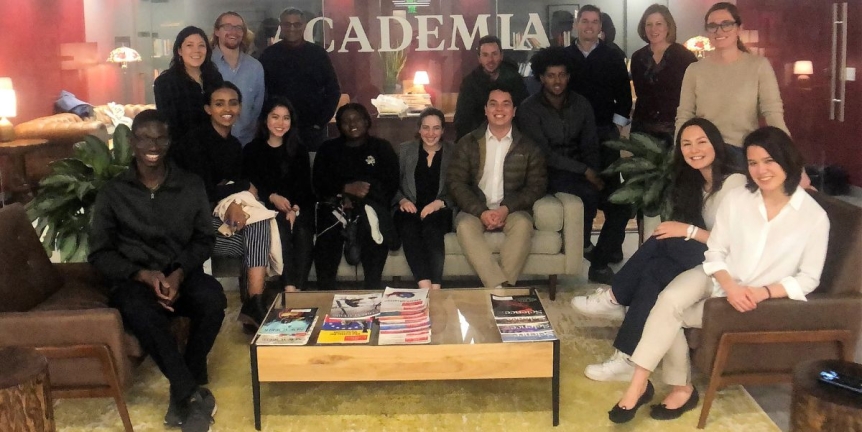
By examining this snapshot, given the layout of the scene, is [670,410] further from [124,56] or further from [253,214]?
[124,56]

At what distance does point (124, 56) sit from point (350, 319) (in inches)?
179

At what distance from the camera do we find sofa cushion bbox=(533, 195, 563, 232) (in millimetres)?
4262


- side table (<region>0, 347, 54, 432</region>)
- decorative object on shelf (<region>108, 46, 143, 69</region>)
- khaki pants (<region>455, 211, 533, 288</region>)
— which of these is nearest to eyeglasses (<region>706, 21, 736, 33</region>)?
khaki pants (<region>455, 211, 533, 288</region>)

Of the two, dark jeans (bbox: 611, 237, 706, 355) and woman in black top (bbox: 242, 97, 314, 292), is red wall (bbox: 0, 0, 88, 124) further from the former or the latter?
dark jeans (bbox: 611, 237, 706, 355)

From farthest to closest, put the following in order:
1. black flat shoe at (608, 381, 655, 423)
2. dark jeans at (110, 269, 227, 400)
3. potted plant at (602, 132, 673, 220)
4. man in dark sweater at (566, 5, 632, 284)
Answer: man in dark sweater at (566, 5, 632, 284)
potted plant at (602, 132, 673, 220)
dark jeans at (110, 269, 227, 400)
black flat shoe at (608, 381, 655, 423)

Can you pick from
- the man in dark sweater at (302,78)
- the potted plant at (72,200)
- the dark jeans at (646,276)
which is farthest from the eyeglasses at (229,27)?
the dark jeans at (646,276)

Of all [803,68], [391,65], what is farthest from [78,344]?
[803,68]

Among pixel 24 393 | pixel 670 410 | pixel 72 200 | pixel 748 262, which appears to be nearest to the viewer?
pixel 24 393

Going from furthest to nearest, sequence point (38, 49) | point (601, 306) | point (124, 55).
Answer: point (38, 49)
point (124, 55)
point (601, 306)

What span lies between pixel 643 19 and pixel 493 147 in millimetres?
1341

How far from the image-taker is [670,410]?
2.97 m

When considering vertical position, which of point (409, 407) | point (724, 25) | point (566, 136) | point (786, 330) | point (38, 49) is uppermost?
point (38, 49)

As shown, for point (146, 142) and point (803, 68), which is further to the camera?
point (803, 68)

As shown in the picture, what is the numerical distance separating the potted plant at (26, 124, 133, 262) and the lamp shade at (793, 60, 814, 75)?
225 inches
